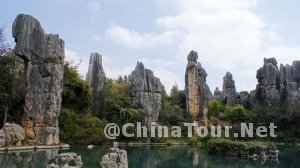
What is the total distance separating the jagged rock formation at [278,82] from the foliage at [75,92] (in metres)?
18.0

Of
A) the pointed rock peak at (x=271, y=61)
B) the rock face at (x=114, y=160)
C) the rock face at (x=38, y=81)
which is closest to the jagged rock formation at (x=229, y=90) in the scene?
the pointed rock peak at (x=271, y=61)

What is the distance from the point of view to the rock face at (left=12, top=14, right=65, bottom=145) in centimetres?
1834

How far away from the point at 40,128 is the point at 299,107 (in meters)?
20.5

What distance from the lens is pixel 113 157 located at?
8211 millimetres

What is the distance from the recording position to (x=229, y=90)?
42000mm

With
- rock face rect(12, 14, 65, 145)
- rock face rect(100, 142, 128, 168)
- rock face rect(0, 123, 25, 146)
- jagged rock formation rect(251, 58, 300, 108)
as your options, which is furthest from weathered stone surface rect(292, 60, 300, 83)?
rock face rect(100, 142, 128, 168)

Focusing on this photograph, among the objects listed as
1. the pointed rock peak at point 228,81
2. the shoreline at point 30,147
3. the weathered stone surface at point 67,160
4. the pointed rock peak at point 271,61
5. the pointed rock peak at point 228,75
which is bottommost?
the shoreline at point 30,147

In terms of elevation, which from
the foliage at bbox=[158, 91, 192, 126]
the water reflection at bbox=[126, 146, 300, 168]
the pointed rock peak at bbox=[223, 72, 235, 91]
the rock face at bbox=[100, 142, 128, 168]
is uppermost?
the pointed rock peak at bbox=[223, 72, 235, 91]

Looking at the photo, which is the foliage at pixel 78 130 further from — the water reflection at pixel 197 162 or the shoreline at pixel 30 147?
the water reflection at pixel 197 162

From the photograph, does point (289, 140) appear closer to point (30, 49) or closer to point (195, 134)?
point (195, 134)

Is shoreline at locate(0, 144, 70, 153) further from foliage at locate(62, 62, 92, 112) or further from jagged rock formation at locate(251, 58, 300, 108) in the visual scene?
jagged rock formation at locate(251, 58, 300, 108)

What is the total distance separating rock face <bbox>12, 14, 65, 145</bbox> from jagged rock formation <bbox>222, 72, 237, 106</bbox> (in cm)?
2533

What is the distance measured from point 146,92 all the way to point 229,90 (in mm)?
16328

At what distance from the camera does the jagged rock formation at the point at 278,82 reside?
114ft
